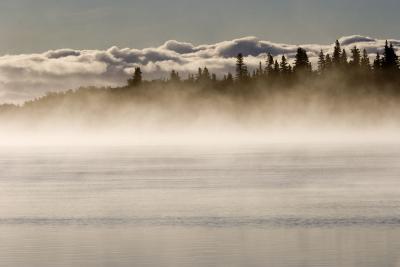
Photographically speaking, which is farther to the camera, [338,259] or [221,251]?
[221,251]

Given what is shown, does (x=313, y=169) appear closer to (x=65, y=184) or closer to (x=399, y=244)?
(x=65, y=184)

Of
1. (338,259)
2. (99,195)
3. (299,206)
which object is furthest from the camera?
(99,195)

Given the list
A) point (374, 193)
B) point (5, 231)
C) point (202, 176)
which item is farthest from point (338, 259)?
point (202, 176)

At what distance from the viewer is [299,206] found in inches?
2106

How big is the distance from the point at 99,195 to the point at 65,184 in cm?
1497

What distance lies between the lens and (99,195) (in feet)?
212

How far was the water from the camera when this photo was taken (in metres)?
34.7

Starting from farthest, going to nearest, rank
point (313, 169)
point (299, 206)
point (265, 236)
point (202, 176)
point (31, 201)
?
point (313, 169)
point (202, 176)
point (31, 201)
point (299, 206)
point (265, 236)

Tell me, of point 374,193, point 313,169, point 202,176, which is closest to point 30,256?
point 374,193

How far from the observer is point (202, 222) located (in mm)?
45281

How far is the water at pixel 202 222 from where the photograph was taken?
114ft

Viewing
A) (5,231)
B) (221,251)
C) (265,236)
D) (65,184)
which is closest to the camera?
(221,251)

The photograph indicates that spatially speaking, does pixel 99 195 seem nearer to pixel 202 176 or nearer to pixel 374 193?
pixel 374 193

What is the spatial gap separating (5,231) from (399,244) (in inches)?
700
